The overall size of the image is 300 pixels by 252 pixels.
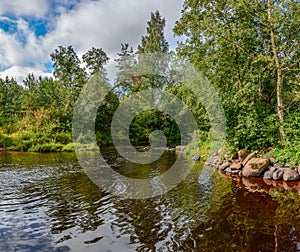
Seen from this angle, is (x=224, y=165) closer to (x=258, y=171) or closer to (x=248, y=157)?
(x=248, y=157)

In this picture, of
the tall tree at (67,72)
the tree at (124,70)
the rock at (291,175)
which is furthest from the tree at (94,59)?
the rock at (291,175)

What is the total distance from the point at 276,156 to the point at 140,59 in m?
26.2

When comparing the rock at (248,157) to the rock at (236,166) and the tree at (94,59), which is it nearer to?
the rock at (236,166)

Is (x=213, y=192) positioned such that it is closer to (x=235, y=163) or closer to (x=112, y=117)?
(x=235, y=163)

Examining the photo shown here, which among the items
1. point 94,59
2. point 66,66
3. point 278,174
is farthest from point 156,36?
point 278,174

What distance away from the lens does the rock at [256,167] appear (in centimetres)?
1032

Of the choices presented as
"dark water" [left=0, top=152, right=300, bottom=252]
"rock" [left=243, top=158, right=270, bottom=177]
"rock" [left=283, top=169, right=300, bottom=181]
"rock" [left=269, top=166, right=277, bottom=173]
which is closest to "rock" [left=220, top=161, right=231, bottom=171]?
"rock" [left=243, top=158, right=270, bottom=177]

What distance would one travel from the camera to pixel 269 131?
11.8m

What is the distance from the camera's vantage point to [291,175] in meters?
9.25

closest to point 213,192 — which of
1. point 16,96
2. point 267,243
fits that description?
point 267,243

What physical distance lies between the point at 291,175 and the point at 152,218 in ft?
20.5

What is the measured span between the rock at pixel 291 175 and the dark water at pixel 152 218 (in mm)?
629

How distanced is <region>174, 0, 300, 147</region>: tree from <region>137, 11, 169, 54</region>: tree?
708 inches

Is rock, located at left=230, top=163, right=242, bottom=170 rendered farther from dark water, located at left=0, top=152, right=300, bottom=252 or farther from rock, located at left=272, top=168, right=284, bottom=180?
dark water, located at left=0, top=152, right=300, bottom=252
